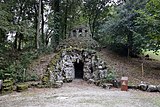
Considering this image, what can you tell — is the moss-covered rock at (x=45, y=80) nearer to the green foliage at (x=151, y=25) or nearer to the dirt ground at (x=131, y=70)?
the dirt ground at (x=131, y=70)

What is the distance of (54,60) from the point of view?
12.4 m

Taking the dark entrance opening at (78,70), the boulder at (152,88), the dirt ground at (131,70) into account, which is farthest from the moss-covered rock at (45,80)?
the boulder at (152,88)

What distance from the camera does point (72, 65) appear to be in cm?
1339

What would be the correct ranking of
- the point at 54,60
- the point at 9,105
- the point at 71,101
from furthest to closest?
the point at 54,60 < the point at 71,101 < the point at 9,105

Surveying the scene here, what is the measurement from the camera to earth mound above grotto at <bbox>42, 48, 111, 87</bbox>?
12.1 metres

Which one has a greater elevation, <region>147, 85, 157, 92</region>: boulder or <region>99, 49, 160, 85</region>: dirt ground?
<region>99, 49, 160, 85</region>: dirt ground

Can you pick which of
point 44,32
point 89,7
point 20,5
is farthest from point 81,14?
point 20,5

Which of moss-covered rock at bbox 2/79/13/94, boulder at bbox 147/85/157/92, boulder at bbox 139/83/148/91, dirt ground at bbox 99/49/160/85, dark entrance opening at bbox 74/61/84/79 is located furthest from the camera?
dark entrance opening at bbox 74/61/84/79

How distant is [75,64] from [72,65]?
2.65ft

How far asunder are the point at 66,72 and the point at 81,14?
10128mm

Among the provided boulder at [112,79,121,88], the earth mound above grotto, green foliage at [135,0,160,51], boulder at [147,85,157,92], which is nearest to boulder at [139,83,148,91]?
boulder at [147,85,157,92]

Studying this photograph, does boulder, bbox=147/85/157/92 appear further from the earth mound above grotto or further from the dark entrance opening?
the dark entrance opening

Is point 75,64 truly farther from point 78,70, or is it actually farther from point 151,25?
point 151,25

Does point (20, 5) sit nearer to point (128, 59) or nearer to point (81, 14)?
point (81, 14)
